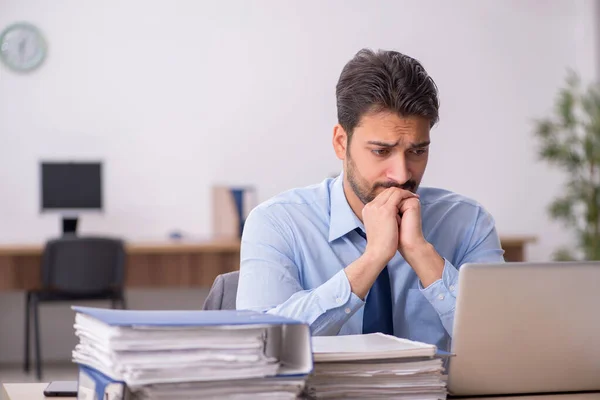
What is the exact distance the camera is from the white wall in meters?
6.16

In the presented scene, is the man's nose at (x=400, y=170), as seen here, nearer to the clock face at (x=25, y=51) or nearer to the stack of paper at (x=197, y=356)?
the stack of paper at (x=197, y=356)

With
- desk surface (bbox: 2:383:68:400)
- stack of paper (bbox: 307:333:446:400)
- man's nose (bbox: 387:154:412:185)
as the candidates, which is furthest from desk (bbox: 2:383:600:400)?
man's nose (bbox: 387:154:412:185)

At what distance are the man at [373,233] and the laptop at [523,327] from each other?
1.14 ft

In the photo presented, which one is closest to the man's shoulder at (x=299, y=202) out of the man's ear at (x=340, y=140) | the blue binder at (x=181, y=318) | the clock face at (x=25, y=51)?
the man's ear at (x=340, y=140)

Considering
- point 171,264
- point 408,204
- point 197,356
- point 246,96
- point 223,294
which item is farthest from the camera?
point 246,96

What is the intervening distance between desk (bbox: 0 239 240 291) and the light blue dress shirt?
3627 millimetres

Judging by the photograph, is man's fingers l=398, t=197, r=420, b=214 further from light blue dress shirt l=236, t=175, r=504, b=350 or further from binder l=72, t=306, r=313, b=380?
binder l=72, t=306, r=313, b=380

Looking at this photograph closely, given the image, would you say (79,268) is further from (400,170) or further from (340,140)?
(400,170)

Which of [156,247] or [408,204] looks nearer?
[408,204]

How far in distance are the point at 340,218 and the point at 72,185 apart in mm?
4378

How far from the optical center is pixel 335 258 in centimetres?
185

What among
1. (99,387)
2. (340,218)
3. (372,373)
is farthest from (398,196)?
(99,387)

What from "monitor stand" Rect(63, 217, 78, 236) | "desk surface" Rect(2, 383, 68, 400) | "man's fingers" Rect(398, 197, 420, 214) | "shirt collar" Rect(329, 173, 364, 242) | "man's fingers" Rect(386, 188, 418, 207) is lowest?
"monitor stand" Rect(63, 217, 78, 236)

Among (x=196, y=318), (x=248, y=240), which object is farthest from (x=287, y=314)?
(x=196, y=318)
